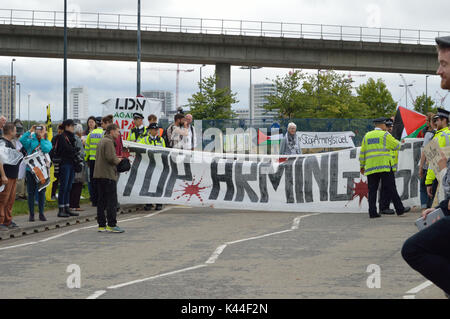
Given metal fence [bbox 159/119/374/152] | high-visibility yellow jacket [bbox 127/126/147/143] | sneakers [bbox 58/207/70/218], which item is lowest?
sneakers [bbox 58/207/70/218]

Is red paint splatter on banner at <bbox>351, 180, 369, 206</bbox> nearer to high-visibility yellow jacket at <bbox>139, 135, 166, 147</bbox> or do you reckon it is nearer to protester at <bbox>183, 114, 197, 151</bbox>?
protester at <bbox>183, 114, 197, 151</bbox>

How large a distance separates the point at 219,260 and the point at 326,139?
79.9 ft

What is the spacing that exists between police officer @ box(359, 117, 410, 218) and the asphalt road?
1.36 feet

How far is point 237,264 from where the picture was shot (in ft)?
30.3

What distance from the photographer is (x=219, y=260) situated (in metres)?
9.56

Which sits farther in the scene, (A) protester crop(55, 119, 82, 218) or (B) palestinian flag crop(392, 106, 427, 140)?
(B) palestinian flag crop(392, 106, 427, 140)

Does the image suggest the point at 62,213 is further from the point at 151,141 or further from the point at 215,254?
the point at 215,254

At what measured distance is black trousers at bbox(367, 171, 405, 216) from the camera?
48.5ft

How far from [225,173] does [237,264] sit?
25.1 feet

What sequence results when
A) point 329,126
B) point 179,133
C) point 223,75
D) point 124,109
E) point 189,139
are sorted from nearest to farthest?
point 179,133
point 189,139
point 124,109
point 329,126
point 223,75

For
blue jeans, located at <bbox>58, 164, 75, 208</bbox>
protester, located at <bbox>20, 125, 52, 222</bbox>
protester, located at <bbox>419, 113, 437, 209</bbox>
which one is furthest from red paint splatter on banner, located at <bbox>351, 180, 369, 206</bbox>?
protester, located at <bbox>20, 125, 52, 222</bbox>

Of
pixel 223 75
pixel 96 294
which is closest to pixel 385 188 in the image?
pixel 96 294

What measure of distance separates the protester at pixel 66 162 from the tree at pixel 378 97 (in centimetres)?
8022
